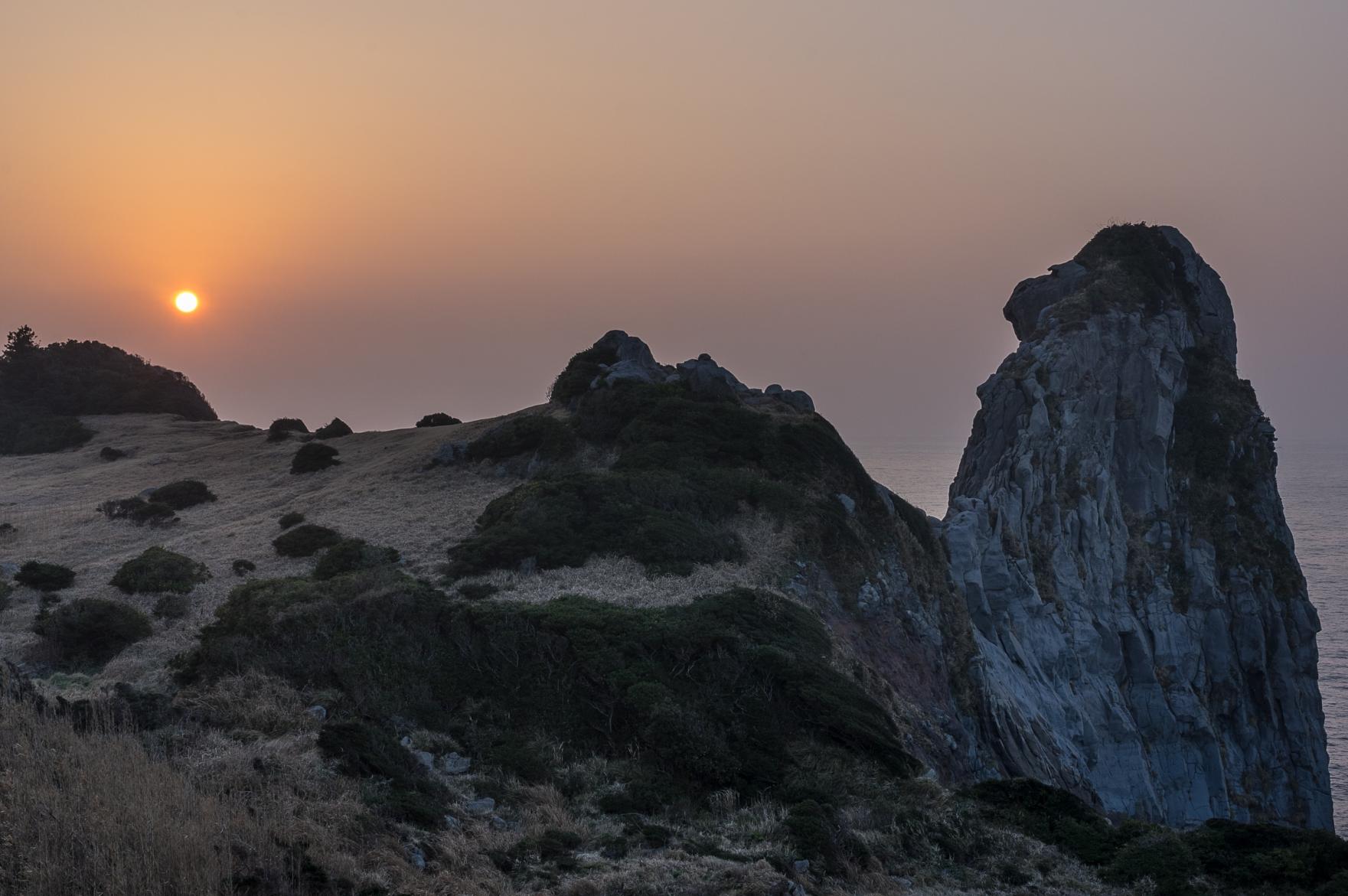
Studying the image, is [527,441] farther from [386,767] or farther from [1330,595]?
[1330,595]

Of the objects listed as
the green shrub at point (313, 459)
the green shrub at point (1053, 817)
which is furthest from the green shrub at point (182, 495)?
the green shrub at point (1053, 817)

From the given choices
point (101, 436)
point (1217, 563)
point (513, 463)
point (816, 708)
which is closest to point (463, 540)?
point (513, 463)

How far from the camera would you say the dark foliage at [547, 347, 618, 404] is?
1801 inches

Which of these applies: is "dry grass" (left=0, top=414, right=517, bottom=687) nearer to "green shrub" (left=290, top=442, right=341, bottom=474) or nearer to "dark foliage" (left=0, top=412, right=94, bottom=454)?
"green shrub" (left=290, top=442, right=341, bottom=474)

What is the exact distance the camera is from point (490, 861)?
13.1 metres

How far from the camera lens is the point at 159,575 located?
30.0 meters

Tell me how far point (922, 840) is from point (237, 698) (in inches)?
492

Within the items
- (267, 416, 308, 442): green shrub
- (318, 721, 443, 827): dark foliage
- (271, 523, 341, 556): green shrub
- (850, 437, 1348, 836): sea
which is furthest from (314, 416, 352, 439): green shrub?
(850, 437, 1348, 836): sea

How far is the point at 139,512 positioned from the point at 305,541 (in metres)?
11.0

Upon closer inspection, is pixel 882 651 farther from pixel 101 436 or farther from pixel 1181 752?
pixel 101 436

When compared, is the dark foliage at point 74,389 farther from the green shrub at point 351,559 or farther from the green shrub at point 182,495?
the green shrub at point 351,559

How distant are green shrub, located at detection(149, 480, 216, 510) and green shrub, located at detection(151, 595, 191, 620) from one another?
1626 cm

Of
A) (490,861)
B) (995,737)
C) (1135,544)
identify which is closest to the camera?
(490,861)

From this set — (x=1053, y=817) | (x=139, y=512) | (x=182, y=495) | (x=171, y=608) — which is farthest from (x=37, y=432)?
(x=1053, y=817)
